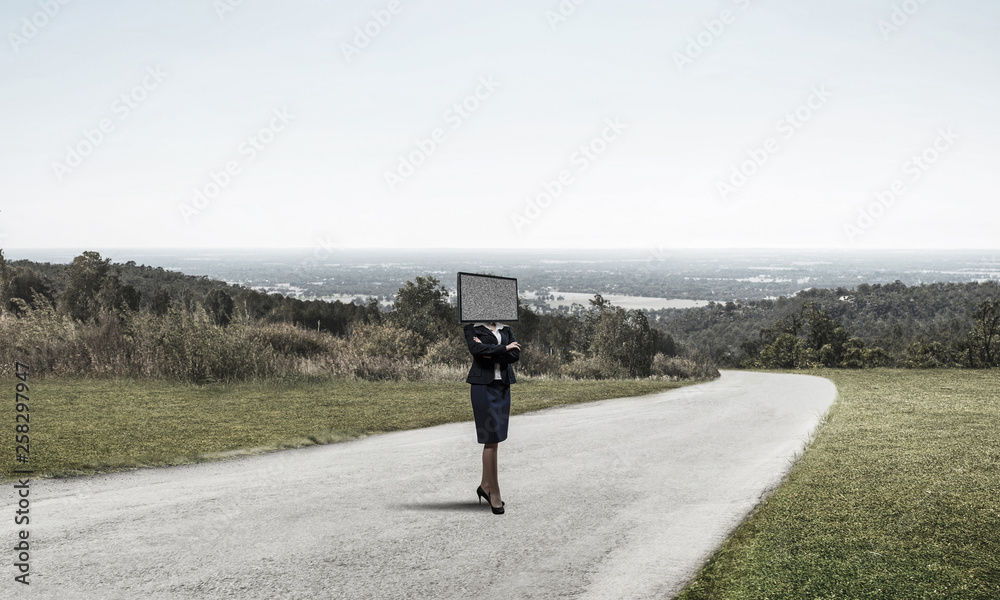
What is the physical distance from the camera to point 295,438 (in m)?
9.34

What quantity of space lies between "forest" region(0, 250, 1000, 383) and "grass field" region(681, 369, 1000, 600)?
11687mm

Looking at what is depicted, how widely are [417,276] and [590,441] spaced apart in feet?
53.9

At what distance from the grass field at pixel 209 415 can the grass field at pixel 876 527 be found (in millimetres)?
4887

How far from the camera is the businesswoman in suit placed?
5855 mm

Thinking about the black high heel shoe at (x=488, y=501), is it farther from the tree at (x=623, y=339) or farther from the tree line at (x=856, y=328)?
the tree line at (x=856, y=328)

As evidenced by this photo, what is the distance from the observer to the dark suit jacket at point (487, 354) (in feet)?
19.0

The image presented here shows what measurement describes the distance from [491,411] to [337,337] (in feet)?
57.9

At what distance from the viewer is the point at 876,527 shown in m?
5.44

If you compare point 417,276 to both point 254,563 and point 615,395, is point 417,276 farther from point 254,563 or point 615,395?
point 254,563

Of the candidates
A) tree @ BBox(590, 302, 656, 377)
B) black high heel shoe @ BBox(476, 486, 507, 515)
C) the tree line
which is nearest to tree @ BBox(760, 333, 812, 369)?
the tree line

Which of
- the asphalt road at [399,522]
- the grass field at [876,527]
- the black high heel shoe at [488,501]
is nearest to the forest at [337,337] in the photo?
the asphalt road at [399,522]

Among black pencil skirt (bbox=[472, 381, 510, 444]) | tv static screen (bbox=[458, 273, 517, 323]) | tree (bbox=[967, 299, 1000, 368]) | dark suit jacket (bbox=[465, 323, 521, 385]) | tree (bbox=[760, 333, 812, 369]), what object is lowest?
tree (bbox=[760, 333, 812, 369])

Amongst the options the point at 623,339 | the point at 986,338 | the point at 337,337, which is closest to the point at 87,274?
the point at 337,337

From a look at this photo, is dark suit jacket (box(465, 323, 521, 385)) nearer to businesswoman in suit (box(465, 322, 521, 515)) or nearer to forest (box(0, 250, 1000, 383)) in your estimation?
businesswoman in suit (box(465, 322, 521, 515))
